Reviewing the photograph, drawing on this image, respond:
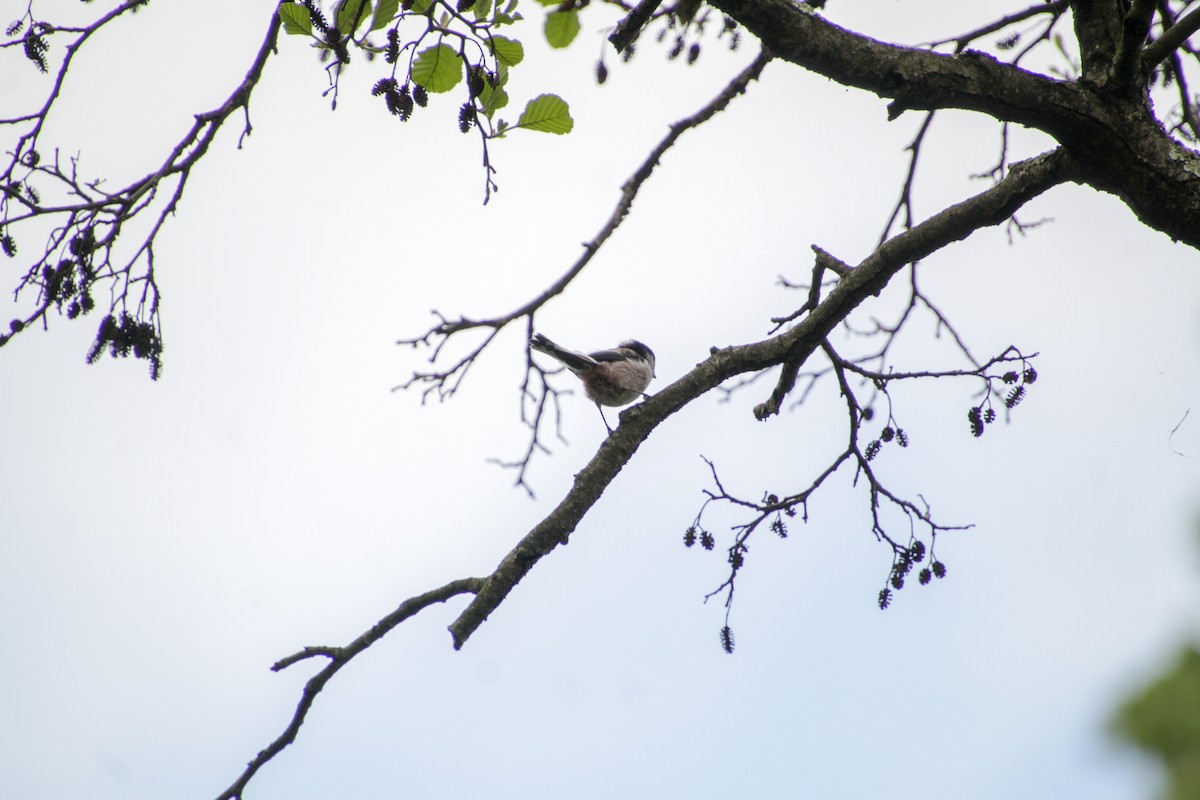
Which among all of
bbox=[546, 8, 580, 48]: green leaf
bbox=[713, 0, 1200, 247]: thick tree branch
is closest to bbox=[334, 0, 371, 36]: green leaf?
bbox=[546, 8, 580, 48]: green leaf

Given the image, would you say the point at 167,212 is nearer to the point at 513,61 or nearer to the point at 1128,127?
the point at 513,61

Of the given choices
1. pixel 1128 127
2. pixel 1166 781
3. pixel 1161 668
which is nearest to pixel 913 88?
pixel 1128 127

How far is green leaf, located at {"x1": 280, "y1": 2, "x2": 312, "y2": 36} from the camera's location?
10.2ft

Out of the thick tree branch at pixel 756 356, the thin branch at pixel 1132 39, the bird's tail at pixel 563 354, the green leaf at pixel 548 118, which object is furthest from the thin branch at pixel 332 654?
the bird's tail at pixel 563 354

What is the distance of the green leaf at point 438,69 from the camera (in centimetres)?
310

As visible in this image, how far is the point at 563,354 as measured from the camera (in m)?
6.98

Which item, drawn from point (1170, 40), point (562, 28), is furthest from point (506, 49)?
point (1170, 40)

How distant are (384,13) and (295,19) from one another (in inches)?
14.6

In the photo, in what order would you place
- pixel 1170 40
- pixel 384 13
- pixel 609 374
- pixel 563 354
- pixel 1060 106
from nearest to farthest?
pixel 384 13, pixel 1060 106, pixel 1170 40, pixel 563 354, pixel 609 374

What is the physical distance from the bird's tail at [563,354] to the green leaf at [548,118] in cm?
344

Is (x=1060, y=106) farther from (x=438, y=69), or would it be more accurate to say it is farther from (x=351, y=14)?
(x=351, y=14)

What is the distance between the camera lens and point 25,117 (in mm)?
3457

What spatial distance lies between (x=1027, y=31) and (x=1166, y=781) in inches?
258

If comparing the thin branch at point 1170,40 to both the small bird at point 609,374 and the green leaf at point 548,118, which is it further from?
the small bird at point 609,374
